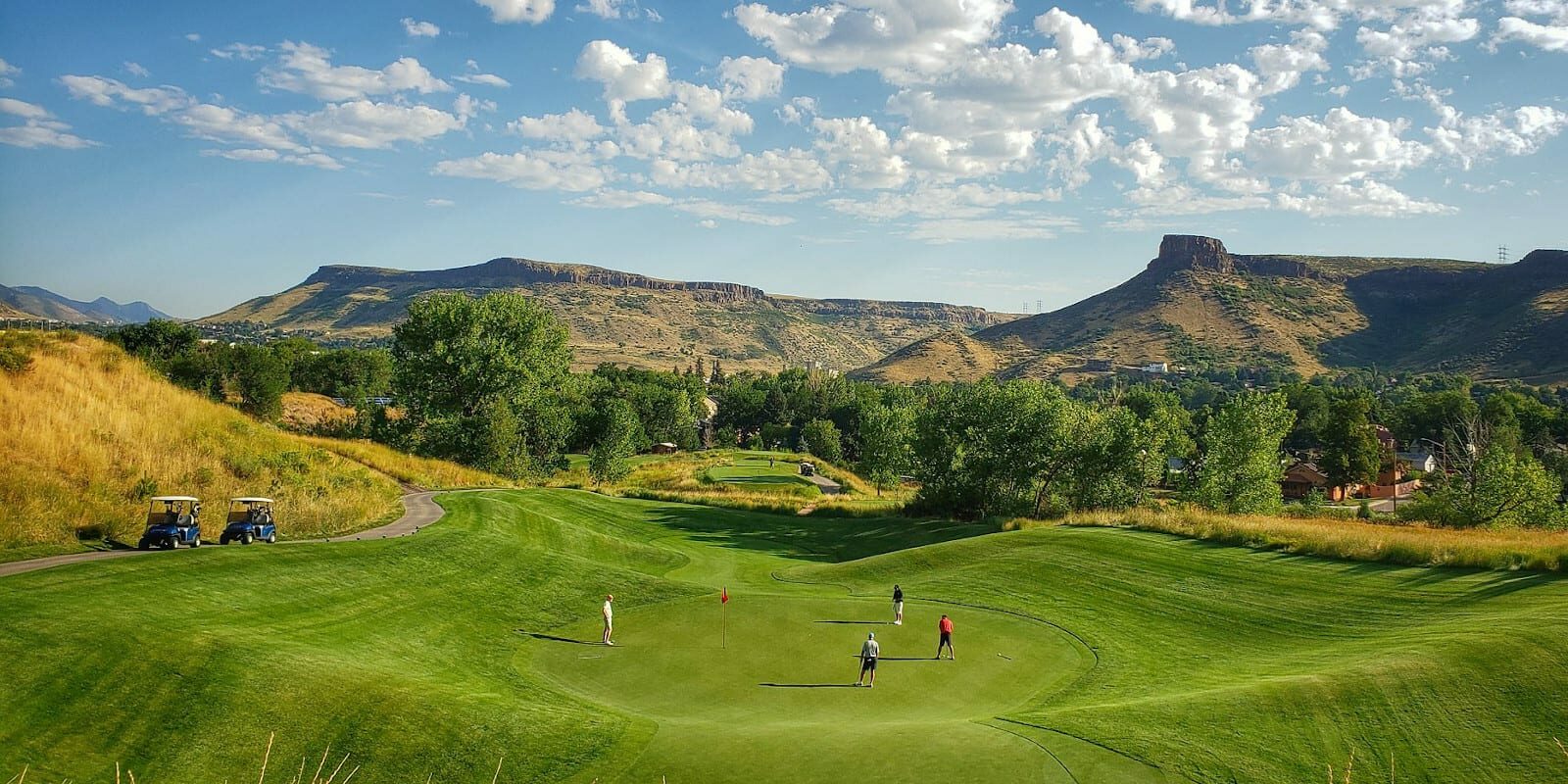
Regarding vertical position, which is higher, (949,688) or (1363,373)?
(1363,373)

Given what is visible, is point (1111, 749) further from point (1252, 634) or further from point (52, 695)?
point (52, 695)

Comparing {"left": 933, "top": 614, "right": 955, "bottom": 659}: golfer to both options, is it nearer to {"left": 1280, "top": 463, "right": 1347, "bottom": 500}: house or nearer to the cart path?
the cart path

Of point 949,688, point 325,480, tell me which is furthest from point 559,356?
point 949,688

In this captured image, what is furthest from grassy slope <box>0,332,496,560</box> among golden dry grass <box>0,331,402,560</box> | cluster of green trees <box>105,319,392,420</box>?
cluster of green trees <box>105,319,392,420</box>

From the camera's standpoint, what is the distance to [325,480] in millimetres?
32031

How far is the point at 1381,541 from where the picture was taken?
24922 millimetres

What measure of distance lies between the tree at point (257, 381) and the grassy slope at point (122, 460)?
113ft

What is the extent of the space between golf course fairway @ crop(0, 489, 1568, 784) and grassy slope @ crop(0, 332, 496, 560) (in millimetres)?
4644

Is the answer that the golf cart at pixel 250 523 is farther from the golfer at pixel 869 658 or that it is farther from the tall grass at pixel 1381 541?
the tall grass at pixel 1381 541

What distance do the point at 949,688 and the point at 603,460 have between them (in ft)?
201

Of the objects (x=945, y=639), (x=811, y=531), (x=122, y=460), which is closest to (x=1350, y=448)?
(x=811, y=531)

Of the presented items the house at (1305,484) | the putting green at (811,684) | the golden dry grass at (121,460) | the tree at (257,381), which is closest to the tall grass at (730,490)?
the golden dry grass at (121,460)

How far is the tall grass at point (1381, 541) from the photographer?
22141mm

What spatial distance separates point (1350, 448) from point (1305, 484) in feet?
21.5
